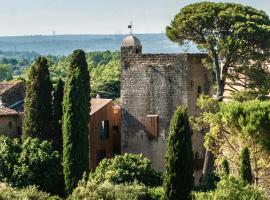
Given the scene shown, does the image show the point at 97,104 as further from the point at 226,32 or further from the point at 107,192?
the point at 107,192

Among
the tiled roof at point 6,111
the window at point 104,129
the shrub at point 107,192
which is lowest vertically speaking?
the shrub at point 107,192

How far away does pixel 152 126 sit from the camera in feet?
144

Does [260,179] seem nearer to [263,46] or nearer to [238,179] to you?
[238,179]

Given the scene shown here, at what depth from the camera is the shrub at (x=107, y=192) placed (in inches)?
1332

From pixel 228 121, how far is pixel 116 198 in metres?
7.79

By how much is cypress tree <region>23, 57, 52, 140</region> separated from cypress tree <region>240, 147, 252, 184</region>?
48.0 ft

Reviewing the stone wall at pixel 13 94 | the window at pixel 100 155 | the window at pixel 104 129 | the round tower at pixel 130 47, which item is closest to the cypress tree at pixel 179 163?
the round tower at pixel 130 47

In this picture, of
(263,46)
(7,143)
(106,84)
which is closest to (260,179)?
(263,46)

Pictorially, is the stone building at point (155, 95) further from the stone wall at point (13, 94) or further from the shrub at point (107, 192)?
the stone wall at point (13, 94)

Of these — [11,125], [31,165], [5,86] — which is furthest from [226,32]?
[5,86]

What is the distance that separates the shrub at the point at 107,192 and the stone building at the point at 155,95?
9.21m

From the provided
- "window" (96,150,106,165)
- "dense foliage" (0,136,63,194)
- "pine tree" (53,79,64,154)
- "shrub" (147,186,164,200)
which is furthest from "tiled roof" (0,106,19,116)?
"shrub" (147,186,164,200)

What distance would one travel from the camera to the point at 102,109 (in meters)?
47.0

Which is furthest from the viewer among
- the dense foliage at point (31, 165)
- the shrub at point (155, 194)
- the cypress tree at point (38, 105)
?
the cypress tree at point (38, 105)
